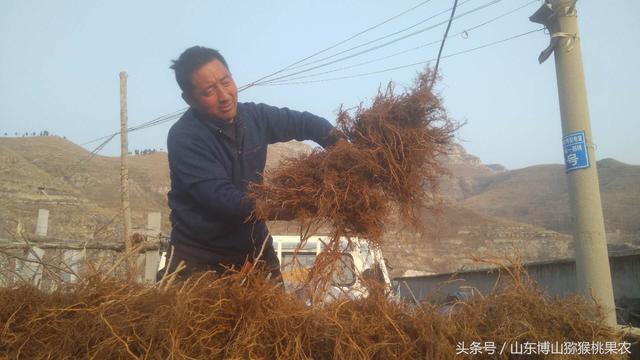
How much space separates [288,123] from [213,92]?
55 centimetres

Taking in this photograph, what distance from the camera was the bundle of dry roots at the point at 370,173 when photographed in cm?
226

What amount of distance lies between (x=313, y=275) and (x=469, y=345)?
0.78 metres

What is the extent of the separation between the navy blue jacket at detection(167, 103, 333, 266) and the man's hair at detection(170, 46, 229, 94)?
0.61ft

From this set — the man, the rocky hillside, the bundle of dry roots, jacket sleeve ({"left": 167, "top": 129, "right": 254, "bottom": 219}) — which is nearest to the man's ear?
the man

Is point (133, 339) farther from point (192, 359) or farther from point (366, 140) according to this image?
point (366, 140)

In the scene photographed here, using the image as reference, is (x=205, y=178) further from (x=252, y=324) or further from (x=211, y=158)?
(x=252, y=324)

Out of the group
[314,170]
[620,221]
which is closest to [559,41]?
[314,170]

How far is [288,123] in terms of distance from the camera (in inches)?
122

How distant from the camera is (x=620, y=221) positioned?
1111 inches

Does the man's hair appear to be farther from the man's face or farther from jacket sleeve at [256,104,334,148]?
jacket sleeve at [256,104,334,148]

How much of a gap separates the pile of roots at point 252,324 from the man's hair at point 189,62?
4.32ft

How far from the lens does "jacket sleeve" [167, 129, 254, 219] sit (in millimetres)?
2367

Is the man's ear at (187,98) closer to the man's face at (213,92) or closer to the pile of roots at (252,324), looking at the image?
the man's face at (213,92)

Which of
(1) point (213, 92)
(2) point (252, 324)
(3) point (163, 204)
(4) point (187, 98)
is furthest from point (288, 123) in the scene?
(3) point (163, 204)
